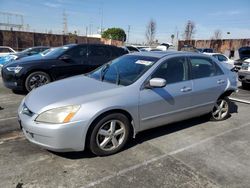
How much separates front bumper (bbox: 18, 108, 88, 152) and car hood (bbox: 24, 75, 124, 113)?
9.2 inches

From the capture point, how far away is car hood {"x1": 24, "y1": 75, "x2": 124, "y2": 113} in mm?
3510

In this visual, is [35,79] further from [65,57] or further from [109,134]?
[109,134]

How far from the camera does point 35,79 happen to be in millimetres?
7508

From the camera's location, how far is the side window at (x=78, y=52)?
8112 mm

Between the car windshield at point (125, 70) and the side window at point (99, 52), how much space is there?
3.62m

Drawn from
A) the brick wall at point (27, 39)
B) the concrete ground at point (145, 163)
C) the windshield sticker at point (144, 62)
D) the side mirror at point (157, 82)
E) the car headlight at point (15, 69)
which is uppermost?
the brick wall at point (27, 39)

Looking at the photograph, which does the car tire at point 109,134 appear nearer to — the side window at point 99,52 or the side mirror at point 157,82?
the side mirror at point 157,82

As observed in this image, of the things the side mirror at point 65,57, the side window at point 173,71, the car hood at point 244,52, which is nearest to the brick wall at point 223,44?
the car hood at point 244,52

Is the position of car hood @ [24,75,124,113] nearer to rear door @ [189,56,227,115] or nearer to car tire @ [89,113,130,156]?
car tire @ [89,113,130,156]

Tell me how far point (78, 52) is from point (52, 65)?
101cm

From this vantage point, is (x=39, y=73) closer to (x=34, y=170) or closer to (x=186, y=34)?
(x=34, y=170)

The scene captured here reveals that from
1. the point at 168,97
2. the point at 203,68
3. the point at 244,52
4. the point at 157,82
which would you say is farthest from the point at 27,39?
the point at 157,82

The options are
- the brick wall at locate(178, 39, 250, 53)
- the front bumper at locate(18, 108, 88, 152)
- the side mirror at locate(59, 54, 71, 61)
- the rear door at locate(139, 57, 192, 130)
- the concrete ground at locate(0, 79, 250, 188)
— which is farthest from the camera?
the brick wall at locate(178, 39, 250, 53)

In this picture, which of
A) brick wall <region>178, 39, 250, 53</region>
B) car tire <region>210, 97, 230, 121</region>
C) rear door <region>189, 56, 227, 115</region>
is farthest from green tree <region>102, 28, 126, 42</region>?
rear door <region>189, 56, 227, 115</region>
